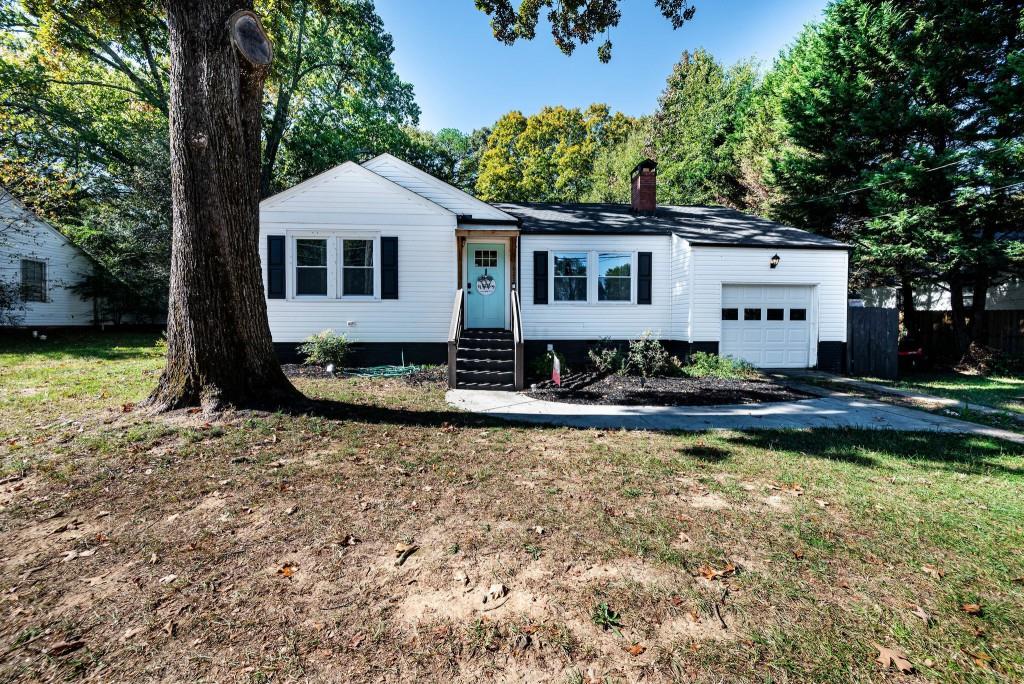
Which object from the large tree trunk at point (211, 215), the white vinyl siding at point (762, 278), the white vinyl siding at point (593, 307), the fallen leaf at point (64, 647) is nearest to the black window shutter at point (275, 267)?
the large tree trunk at point (211, 215)

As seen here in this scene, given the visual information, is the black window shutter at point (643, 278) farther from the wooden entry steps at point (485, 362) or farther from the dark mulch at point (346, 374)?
the dark mulch at point (346, 374)

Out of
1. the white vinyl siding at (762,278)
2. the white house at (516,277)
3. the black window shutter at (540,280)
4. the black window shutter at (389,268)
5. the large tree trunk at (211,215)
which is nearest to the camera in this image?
the large tree trunk at (211,215)

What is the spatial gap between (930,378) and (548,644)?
15.5m

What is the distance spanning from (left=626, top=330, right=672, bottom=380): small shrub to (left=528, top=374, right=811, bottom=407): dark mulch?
0.62 m

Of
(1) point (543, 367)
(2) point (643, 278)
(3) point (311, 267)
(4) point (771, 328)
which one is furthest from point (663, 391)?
(3) point (311, 267)

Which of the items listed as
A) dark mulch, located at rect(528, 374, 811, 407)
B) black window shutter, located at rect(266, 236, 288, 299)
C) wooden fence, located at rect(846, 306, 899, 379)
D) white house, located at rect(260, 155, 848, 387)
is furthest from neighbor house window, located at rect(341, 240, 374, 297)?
wooden fence, located at rect(846, 306, 899, 379)

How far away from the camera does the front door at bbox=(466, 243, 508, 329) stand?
476 inches

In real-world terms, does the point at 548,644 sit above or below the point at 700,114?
below

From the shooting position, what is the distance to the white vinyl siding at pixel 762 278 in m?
11.5

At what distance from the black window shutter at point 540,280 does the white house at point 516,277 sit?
0.03 meters

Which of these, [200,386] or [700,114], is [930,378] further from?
[700,114]

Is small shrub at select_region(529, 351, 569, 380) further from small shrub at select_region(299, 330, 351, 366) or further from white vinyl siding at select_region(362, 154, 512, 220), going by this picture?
small shrub at select_region(299, 330, 351, 366)

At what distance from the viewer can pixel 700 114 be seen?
992 inches

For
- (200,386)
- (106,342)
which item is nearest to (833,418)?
(200,386)
